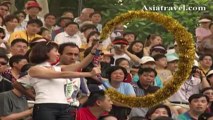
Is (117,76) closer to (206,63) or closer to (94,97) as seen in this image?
(94,97)

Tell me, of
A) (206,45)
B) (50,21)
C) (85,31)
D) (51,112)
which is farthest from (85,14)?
(51,112)

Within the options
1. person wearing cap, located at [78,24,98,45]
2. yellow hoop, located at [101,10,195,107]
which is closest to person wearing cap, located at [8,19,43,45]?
person wearing cap, located at [78,24,98,45]

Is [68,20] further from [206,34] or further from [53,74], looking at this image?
[53,74]

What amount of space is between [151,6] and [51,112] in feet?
31.0

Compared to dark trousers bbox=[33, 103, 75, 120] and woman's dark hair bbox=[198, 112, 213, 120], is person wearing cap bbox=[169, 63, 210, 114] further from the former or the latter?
dark trousers bbox=[33, 103, 75, 120]

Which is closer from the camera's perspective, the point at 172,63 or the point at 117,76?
the point at 117,76

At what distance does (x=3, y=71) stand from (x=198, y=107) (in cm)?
285

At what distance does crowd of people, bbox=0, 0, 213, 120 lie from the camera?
7023mm

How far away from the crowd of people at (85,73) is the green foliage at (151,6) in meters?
1.82

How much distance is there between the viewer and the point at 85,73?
22.1 feet

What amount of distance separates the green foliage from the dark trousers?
8.13m

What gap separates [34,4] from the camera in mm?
12352

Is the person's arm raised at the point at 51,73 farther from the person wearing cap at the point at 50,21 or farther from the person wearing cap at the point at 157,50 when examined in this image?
the person wearing cap at the point at 50,21

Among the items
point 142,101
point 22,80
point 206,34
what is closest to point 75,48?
point 22,80
